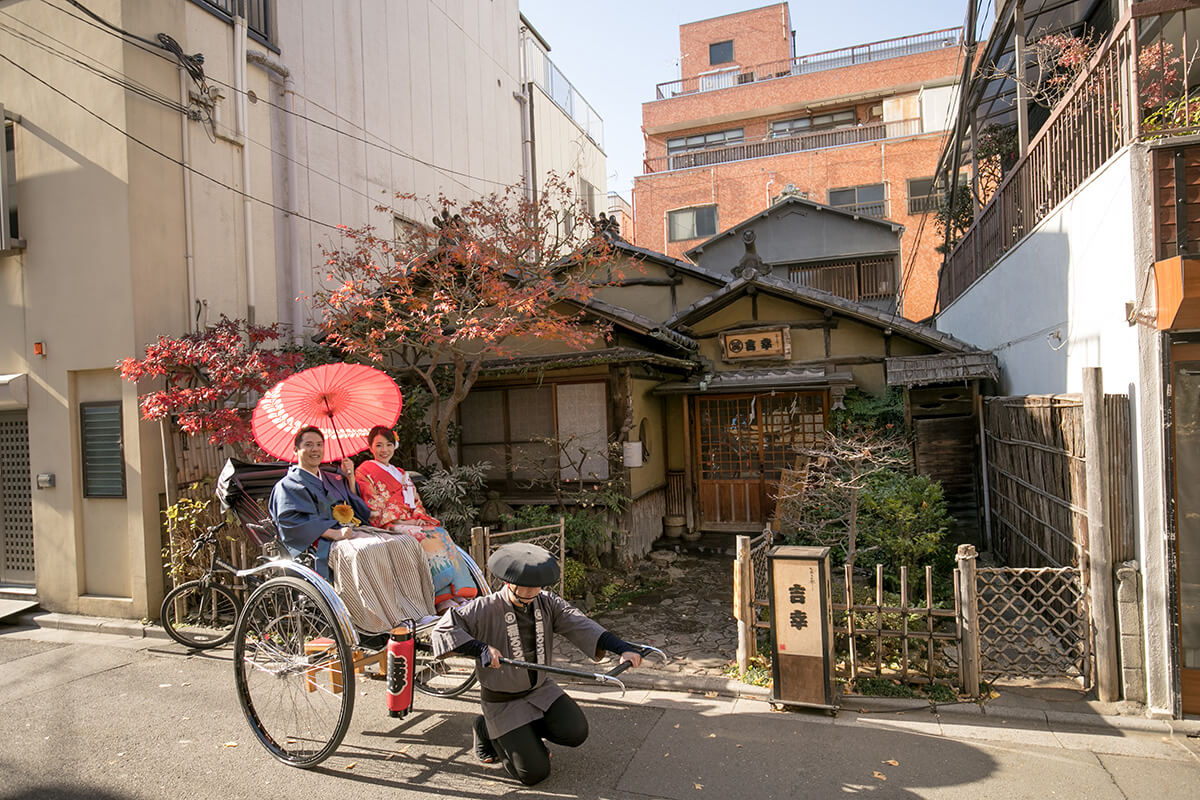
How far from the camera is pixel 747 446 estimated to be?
1280cm

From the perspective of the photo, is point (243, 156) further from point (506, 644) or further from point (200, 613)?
point (506, 644)

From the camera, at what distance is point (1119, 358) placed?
575cm

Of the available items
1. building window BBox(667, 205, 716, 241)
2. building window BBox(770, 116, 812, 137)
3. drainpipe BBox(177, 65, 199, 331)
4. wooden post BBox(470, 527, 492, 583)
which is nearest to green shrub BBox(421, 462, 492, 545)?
wooden post BBox(470, 527, 492, 583)

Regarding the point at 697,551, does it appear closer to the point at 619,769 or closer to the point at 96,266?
the point at 619,769

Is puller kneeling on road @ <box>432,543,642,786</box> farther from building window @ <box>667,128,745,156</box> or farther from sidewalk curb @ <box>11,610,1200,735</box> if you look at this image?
building window @ <box>667,128,745,156</box>

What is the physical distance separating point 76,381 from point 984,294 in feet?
45.3

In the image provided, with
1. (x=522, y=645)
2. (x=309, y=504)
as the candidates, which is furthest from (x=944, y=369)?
(x=309, y=504)

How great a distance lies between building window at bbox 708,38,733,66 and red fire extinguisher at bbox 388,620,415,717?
41.6m

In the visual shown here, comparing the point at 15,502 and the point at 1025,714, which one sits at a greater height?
the point at 15,502

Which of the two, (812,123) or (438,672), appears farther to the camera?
(812,123)

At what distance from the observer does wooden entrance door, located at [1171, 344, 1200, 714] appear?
5191 mm

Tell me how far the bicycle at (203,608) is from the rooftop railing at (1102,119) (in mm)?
9358

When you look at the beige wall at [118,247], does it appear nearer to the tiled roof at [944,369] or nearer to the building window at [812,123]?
the tiled roof at [944,369]

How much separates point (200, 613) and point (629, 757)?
237 inches
